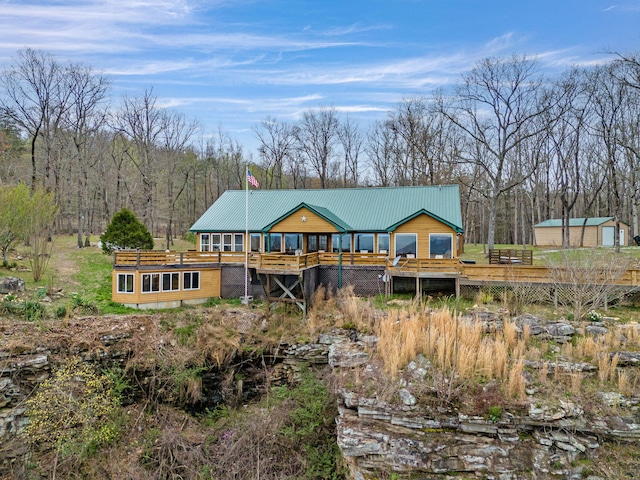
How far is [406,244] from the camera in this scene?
17500mm

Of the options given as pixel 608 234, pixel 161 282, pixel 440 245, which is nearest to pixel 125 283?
pixel 161 282

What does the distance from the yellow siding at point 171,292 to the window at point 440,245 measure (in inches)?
443

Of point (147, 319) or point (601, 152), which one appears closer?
point (147, 319)

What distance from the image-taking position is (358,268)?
16.9 metres

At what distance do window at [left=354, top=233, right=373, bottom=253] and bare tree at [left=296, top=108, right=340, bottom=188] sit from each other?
15.9m

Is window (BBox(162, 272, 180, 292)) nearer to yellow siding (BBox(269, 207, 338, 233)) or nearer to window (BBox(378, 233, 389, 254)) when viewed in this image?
yellow siding (BBox(269, 207, 338, 233))

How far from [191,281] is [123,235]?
20.6 ft

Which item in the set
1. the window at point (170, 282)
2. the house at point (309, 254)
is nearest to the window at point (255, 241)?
the house at point (309, 254)

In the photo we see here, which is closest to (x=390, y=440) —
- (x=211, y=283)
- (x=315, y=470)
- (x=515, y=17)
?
(x=315, y=470)

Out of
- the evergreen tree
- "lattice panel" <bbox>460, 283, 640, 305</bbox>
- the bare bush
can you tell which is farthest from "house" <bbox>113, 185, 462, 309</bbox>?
the bare bush

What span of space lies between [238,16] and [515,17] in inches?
573

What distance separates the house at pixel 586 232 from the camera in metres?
29.9

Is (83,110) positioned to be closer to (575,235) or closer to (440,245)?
(440,245)

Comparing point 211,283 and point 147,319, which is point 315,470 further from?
point 211,283
